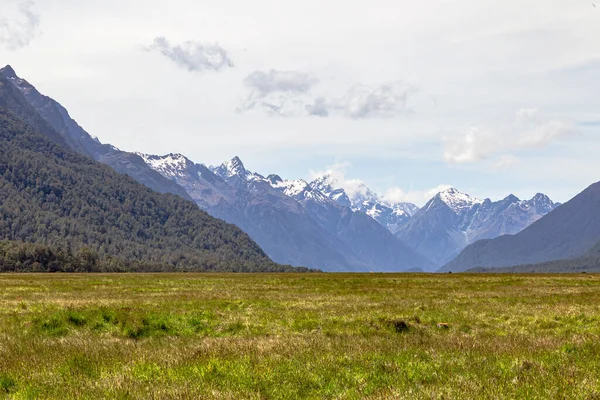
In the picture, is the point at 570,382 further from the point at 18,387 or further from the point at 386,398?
the point at 18,387

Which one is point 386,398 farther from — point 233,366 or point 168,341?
point 168,341

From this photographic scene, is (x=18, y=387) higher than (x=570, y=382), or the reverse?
(x=570, y=382)

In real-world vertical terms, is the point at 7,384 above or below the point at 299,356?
below

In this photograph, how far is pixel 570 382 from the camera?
11102 millimetres

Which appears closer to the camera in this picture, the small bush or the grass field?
the grass field

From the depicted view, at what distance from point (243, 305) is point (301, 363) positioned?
64.9 ft

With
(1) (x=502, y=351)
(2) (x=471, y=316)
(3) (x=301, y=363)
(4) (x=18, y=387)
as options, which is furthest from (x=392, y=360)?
(2) (x=471, y=316)

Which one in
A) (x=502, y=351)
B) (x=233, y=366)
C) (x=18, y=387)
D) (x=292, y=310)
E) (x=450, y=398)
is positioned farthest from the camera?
(x=292, y=310)

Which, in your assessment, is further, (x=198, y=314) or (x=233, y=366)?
(x=198, y=314)

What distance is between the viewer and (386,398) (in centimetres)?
980

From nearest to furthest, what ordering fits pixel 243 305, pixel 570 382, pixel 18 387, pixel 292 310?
pixel 570 382 < pixel 18 387 < pixel 292 310 < pixel 243 305

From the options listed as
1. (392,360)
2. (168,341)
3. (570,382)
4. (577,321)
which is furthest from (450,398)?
(577,321)

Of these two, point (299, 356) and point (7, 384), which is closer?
point (7, 384)

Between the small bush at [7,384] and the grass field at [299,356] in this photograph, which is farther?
the small bush at [7,384]
